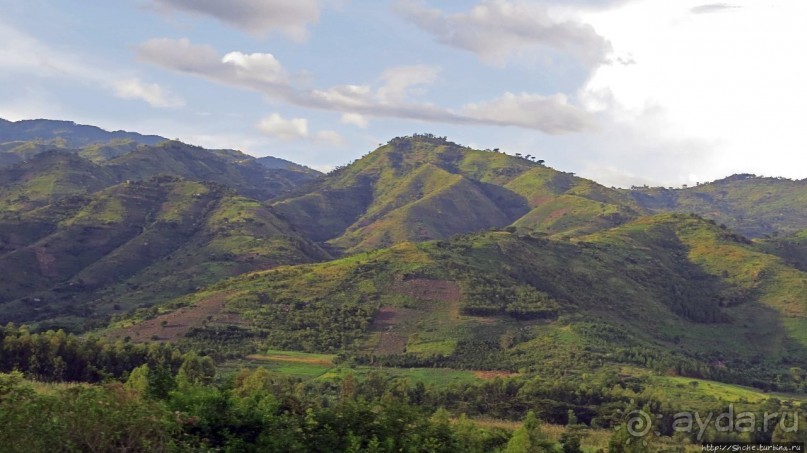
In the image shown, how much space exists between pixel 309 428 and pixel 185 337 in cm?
11364

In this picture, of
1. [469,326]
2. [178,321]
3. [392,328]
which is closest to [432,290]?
[469,326]

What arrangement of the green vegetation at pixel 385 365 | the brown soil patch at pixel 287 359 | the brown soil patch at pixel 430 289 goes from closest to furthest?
the green vegetation at pixel 385 365 < the brown soil patch at pixel 287 359 < the brown soil patch at pixel 430 289

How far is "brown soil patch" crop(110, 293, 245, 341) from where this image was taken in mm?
144250


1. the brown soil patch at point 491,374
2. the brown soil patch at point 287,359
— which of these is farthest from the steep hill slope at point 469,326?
the brown soil patch at point 287,359

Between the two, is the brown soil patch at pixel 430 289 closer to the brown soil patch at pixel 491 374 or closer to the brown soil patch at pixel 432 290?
the brown soil patch at pixel 432 290

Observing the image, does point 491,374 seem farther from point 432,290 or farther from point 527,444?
point 527,444

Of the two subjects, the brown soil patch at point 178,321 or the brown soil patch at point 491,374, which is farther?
the brown soil patch at point 178,321

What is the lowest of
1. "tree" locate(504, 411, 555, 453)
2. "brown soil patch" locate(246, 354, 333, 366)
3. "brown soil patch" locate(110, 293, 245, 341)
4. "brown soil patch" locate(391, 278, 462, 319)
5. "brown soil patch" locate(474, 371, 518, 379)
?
"brown soil patch" locate(246, 354, 333, 366)

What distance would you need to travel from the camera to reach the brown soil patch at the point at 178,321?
473 feet

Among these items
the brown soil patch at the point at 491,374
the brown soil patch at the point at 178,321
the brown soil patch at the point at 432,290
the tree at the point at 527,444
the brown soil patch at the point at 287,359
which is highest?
the brown soil patch at the point at 432,290

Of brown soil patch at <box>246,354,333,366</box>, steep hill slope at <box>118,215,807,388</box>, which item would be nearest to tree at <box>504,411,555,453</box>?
steep hill slope at <box>118,215,807,388</box>

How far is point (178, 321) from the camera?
6038 inches

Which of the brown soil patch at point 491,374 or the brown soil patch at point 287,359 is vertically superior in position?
the brown soil patch at point 491,374

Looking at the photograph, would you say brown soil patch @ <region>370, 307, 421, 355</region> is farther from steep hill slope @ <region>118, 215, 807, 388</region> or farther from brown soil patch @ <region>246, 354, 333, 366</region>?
brown soil patch @ <region>246, 354, 333, 366</region>
